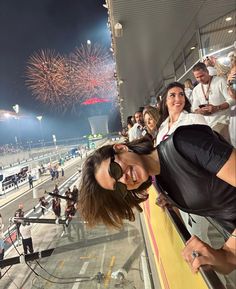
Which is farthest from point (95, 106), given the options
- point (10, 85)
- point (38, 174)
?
point (38, 174)

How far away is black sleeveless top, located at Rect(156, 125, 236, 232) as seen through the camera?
113 cm

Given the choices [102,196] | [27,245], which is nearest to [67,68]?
[27,245]

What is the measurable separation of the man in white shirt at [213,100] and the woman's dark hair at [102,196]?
6.02 feet

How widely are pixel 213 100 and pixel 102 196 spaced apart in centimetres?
252

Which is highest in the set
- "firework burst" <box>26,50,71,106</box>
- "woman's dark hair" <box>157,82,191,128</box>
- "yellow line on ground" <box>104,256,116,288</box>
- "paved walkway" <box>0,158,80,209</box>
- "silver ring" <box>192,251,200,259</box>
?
"firework burst" <box>26,50,71,106</box>

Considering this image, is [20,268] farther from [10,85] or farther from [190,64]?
[10,85]

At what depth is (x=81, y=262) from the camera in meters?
4.90

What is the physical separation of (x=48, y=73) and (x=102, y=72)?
545 cm

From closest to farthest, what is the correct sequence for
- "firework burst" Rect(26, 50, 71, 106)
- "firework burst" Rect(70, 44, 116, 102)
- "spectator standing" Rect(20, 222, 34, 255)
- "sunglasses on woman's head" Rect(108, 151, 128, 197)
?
"sunglasses on woman's head" Rect(108, 151, 128, 197) < "spectator standing" Rect(20, 222, 34, 255) < "firework burst" Rect(70, 44, 116, 102) < "firework burst" Rect(26, 50, 71, 106)

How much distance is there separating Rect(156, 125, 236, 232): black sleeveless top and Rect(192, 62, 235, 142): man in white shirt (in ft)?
6.50

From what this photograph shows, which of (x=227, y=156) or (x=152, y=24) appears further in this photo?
(x=152, y=24)

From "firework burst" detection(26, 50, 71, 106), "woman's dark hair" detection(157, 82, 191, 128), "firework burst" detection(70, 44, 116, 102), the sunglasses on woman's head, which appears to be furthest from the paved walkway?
the sunglasses on woman's head

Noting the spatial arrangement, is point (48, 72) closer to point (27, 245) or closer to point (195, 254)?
point (27, 245)

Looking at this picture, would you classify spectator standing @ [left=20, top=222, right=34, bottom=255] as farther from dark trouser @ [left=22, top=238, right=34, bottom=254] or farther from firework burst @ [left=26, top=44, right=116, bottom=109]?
firework burst @ [left=26, top=44, right=116, bottom=109]
